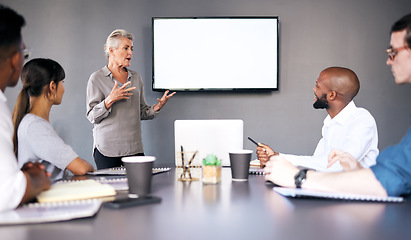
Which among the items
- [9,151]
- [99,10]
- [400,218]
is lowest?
[400,218]

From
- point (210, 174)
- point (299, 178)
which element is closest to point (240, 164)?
point (210, 174)

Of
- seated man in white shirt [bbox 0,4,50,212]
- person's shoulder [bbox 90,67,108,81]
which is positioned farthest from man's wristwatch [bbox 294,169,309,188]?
person's shoulder [bbox 90,67,108,81]

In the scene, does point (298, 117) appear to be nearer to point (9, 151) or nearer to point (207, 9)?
point (207, 9)

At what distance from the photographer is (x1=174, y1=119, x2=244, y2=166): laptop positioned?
2.62m

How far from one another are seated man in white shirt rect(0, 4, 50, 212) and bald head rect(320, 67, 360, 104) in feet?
5.70

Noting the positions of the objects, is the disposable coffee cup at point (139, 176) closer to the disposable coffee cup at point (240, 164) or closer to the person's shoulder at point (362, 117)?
the disposable coffee cup at point (240, 164)

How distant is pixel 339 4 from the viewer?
161 inches

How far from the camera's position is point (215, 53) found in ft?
13.2

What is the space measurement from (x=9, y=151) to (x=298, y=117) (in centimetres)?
333

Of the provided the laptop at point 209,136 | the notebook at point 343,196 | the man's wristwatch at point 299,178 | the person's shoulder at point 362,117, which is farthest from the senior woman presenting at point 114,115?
the notebook at point 343,196

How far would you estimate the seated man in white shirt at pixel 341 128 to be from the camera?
7.02 feet

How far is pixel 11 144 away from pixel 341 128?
1793mm

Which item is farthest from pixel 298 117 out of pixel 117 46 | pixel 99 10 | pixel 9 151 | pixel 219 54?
pixel 9 151

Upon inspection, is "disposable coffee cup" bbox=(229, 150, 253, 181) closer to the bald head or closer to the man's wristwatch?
the man's wristwatch
